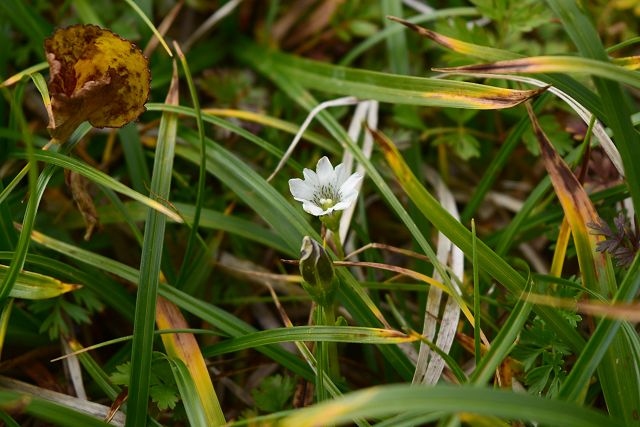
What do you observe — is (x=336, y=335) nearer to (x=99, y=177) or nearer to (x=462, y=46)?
(x=99, y=177)

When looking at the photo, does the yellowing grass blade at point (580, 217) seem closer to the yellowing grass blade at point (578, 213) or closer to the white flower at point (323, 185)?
the yellowing grass blade at point (578, 213)

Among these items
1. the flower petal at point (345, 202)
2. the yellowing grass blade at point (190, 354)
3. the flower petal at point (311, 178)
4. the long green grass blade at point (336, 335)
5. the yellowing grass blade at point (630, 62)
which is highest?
the yellowing grass blade at point (630, 62)

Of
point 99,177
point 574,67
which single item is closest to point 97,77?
point 99,177

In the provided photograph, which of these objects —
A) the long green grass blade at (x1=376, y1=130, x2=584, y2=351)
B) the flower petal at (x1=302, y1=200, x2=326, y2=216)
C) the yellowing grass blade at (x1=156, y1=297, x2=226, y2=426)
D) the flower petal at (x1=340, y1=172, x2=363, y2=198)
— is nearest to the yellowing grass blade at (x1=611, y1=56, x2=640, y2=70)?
the long green grass blade at (x1=376, y1=130, x2=584, y2=351)

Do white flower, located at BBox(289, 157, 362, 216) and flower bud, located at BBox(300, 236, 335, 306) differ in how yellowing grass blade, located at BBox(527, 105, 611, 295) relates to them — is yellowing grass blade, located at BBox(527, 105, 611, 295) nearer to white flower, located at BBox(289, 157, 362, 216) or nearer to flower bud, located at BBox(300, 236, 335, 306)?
white flower, located at BBox(289, 157, 362, 216)

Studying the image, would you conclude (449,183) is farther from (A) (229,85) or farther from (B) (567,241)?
(A) (229,85)

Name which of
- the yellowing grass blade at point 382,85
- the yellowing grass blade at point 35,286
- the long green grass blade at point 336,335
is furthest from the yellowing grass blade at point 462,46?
the yellowing grass blade at point 35,286
